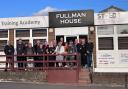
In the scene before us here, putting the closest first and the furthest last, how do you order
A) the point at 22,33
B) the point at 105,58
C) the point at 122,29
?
the point at 122,29 < the point at 105,58 < the point at 22,33

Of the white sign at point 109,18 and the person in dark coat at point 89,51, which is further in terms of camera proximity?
the white sign at point 109,18

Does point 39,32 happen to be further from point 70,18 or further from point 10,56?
point 10,56

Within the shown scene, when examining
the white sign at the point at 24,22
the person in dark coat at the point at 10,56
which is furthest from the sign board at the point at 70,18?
the person in dark coat at the point at 10,56

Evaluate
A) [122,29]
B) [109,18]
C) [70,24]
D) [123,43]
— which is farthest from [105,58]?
[70,24]

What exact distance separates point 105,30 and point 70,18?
2240 millimetres

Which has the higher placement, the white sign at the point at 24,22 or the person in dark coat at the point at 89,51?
the white sign at the point at 24,22

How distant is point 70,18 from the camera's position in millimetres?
27062

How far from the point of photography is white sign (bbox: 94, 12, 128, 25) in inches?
1021

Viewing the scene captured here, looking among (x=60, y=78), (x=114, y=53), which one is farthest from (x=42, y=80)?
(x=114, y=53)

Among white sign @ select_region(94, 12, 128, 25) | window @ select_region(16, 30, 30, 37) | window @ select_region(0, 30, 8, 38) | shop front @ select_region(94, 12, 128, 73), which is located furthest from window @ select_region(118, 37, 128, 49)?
window @ select_region(0, 30, 8, 38)

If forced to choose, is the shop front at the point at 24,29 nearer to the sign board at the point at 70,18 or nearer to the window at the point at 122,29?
the sign board at the point at 70,18

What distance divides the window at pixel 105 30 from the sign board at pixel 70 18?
0.83 metres

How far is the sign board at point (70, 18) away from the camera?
26.6 meters

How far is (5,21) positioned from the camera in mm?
28344
